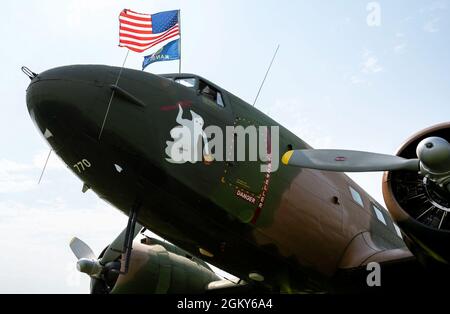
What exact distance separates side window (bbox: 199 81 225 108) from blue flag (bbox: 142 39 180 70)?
2.93 metres

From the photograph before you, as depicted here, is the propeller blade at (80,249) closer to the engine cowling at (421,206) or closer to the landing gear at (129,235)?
the landing gear at (129,235)

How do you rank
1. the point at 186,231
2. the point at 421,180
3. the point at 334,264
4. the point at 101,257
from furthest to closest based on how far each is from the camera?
1. the point at 101,257
2. the point at 334,264
3. the point at 186,231
4. the point at 421,180

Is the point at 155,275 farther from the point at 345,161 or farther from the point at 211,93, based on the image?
the point at 345,161

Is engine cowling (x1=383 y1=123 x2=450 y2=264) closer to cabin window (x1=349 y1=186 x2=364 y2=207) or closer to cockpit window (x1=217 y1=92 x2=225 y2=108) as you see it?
cabin window (x1=349 y1=186 x2=364 y2=207)

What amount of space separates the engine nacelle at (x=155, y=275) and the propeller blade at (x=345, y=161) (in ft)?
21.6

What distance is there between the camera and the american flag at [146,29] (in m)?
11.6

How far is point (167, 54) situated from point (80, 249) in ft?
20.2

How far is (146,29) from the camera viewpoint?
39.2 feet

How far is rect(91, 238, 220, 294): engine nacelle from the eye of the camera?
42.4ft
